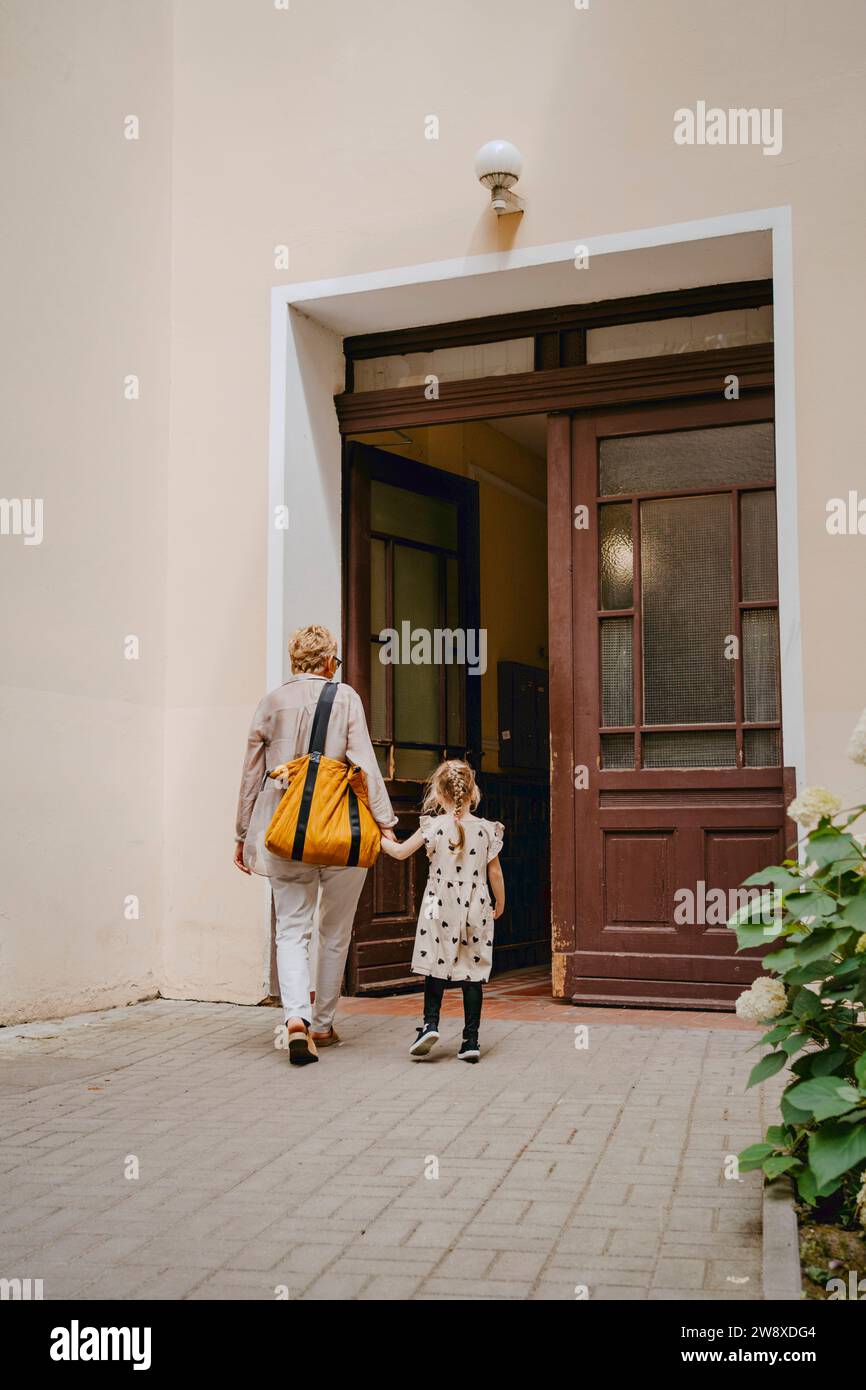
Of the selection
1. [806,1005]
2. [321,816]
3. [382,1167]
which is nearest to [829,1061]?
[806,1005]

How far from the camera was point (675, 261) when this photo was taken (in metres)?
6.77

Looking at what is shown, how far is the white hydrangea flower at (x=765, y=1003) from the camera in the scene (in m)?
3.51

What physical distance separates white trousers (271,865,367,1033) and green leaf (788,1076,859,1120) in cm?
287

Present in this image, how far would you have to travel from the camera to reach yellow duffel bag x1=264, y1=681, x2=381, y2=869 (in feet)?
18.4

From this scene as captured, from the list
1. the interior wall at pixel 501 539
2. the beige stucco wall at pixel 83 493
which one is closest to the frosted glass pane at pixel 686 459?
the interior wall at pixel 501 539

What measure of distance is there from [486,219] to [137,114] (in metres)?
2.11

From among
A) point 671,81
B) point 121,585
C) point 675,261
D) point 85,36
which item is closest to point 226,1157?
point 121,585

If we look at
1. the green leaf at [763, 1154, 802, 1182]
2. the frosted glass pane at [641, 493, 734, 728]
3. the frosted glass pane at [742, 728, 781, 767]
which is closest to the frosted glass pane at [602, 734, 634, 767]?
the frosted glass pane at [641, 493, 734, 728]

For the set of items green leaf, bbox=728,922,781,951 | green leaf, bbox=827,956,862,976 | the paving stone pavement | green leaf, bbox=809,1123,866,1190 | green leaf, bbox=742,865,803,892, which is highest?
green leaf, bbox=742,865,803,892

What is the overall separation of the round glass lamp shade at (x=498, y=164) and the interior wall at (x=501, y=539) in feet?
6.17

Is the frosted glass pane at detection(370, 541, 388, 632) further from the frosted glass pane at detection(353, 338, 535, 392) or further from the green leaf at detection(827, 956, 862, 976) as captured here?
the green leaf at detection(827, 956, 862, 976)

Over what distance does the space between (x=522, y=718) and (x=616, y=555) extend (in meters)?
3.06

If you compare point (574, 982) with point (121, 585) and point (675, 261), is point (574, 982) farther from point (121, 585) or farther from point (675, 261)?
point (675, 261)

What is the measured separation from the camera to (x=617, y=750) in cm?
707
